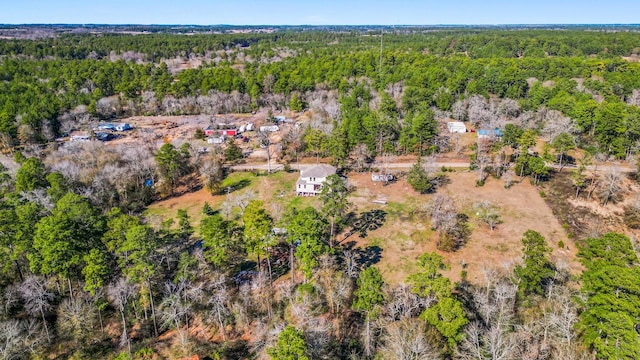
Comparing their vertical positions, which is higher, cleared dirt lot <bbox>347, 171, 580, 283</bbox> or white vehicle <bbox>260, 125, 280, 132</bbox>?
white vehicle <bbox>260, 125, 280, 132</bbox>

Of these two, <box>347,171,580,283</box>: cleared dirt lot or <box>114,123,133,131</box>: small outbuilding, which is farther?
<box>114,123,133,131</box>: small outbuilding

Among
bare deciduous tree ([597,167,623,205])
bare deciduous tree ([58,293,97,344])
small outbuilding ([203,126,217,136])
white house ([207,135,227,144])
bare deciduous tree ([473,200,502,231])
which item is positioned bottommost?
bare deciduous tree ([58,293,97,344])

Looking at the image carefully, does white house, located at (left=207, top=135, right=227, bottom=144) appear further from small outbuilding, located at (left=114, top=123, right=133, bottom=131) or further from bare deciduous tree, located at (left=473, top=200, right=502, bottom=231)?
bare deciduous tree, located at (left=473, top=200, right=502, bottom=231)

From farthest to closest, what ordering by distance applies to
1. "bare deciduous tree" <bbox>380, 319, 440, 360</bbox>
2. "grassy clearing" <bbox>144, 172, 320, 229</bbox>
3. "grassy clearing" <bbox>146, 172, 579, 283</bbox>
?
"grassy clearing" <bbox>144, 172, 320, 229</bbox>, "grassy clearing" <bbox>146, 172, 579, 283</bbox>, "bare deciduous tree" <bbox>380, 319, 440, 360</bbox>

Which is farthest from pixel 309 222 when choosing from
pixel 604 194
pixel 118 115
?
pixel 118 115

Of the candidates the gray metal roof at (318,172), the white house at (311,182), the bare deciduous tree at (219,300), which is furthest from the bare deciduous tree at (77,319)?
the gray metal roof at (318,172)

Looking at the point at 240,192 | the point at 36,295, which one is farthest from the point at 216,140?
the point at 36,295

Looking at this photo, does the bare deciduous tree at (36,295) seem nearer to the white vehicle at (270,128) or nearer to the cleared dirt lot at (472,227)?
the cleared dirt lot at (472,227)

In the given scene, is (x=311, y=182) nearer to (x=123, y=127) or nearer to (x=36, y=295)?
(x=36, y=295)

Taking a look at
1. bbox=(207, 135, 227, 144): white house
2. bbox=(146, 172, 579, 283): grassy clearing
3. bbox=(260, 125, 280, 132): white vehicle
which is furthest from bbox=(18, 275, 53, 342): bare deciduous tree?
bbox=(260, 125, 280, 132): white vehicle
